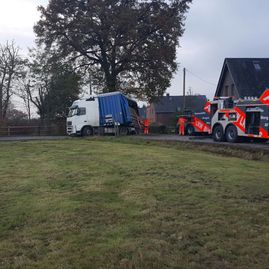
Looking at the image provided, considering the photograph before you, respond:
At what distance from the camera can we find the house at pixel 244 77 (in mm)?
38500

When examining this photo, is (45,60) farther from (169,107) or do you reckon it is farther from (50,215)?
(169,107)

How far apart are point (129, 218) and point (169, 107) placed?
73801mm

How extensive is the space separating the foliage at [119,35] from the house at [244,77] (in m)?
6.25

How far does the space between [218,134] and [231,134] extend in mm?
1244

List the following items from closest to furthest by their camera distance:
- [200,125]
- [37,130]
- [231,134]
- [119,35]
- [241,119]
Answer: [241,119], [231,134], [200,125], [119,35], [37,130]

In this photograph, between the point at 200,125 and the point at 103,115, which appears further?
the point at 103,115

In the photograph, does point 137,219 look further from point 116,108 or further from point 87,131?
point 87,131

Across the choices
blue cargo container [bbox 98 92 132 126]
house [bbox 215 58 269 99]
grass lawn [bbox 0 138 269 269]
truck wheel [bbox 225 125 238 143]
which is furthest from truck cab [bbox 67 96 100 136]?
grass lawn [bbox 0 138 269 269]

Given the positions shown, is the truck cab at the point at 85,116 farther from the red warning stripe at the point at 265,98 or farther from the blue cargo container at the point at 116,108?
the red warning stripe at the point at 265,98

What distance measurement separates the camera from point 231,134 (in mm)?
20000

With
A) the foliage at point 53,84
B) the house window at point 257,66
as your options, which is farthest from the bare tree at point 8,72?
the house window at point 257,66

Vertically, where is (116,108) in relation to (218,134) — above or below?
above

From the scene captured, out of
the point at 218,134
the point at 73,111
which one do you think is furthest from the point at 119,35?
the point at 218,134

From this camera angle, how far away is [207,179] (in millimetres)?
8828
